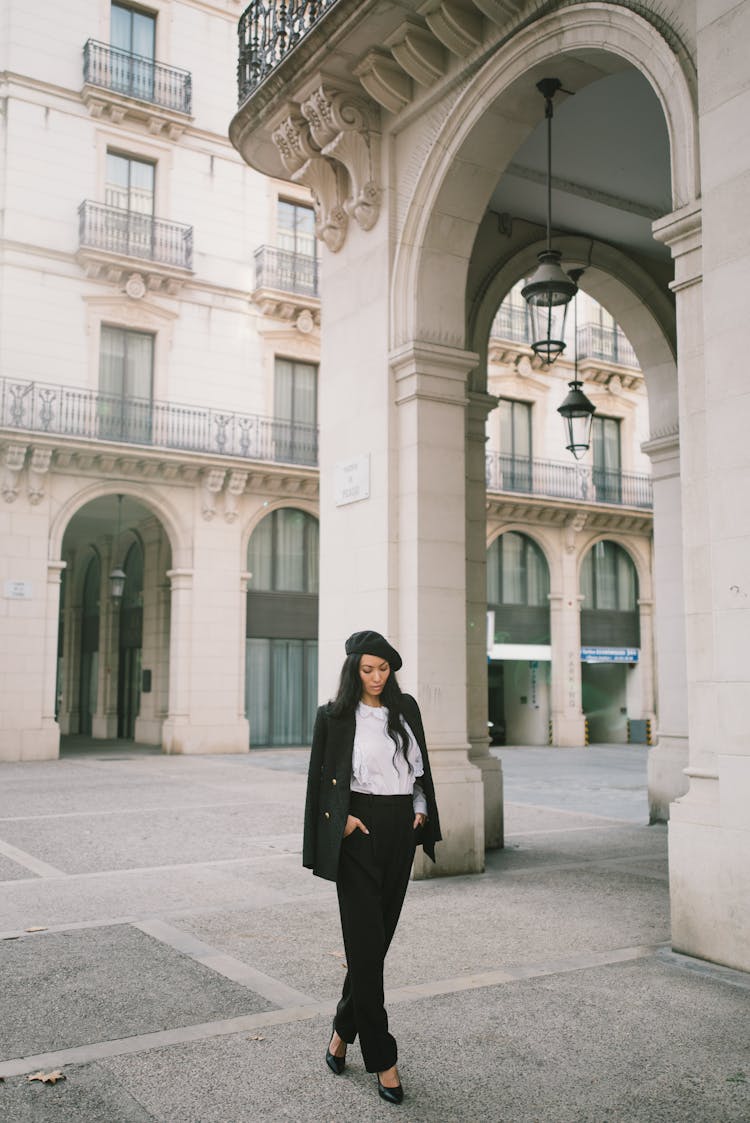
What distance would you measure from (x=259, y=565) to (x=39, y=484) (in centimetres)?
616

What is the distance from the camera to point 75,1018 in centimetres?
485

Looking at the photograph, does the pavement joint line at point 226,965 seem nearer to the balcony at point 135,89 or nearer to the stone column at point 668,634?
the stone column at point 668,634

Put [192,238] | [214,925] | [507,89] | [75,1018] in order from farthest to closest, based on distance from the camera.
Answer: [192,238] → [507,89] → [214,925] → [75,1018]

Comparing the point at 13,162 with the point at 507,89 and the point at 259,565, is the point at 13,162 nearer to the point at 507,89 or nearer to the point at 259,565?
the point at 259,565

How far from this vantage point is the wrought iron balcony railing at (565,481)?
30156 mm

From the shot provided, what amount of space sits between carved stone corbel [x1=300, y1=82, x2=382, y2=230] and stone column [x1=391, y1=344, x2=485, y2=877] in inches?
60.4

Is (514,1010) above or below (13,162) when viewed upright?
below

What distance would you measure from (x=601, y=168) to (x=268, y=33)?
362cm

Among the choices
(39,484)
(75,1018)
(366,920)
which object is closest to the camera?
(366,920)

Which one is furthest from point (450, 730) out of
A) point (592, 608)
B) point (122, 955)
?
point (592, 608)

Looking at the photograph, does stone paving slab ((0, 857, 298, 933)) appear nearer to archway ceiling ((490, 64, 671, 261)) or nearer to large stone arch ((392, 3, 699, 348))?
large stone arch ((392, 3, 699, 348))

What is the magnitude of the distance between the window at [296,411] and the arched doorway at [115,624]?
390 cm

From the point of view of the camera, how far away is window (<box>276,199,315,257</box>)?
2686 cm

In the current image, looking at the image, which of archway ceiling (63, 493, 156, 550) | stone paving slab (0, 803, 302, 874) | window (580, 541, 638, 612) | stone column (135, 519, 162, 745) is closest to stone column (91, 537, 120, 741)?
archway ceiling (63, 493, 156, 550)
